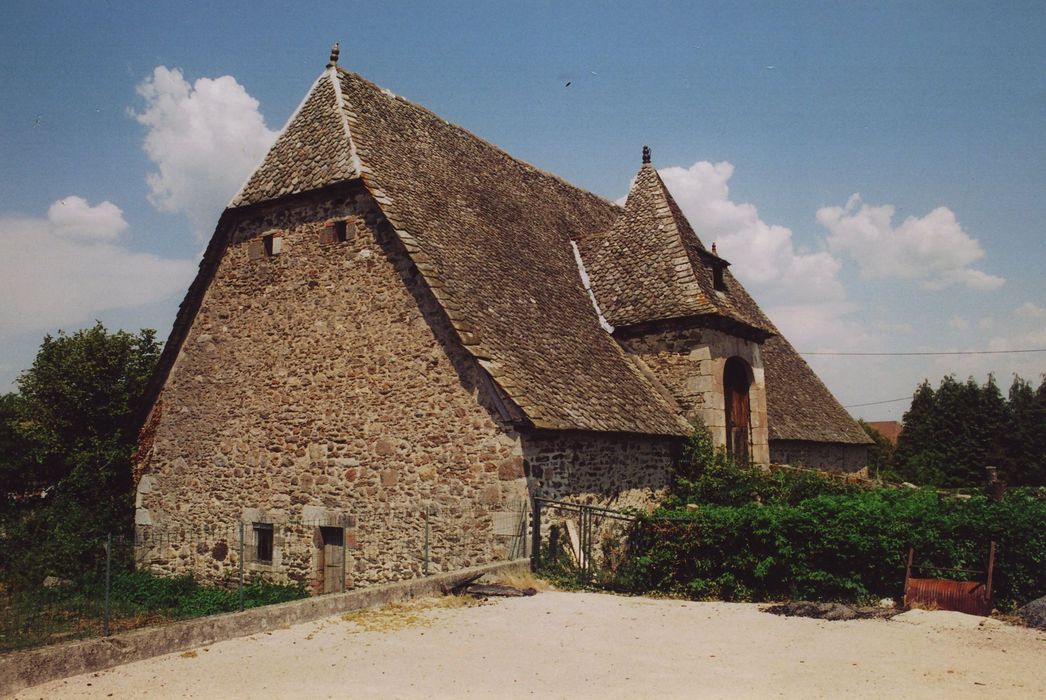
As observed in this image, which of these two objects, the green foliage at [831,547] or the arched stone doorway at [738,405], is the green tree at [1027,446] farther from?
the green foliage at [831,547]

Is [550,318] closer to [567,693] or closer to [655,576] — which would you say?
[655,576]

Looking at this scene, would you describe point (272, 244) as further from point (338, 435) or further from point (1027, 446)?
point (1027, 446)

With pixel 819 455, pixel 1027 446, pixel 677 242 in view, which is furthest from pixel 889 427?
pixel 677 242

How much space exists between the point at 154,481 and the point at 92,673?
987 cm

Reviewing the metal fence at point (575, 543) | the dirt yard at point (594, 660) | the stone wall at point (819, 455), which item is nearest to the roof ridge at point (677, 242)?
the stone wall at point (819, 455)

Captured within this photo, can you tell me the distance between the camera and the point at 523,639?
26.3 ft

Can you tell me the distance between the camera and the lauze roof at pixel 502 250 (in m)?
12.8

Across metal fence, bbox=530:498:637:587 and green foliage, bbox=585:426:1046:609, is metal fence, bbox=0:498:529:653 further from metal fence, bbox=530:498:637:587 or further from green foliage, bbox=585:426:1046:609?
green foliage, bbox=585:426:1046:609

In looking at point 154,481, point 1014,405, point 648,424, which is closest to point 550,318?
point 648,424

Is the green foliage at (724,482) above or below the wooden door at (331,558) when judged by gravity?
above

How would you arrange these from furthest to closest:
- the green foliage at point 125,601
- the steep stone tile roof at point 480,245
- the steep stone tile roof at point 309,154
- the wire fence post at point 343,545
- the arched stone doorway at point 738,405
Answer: the arched stone doorway at point 738,405, the steep stone tile roof at point 309,154, the wire fence post at point 343,545, the steep stone tile roof at point 480,245, the green foliage at point 125,601

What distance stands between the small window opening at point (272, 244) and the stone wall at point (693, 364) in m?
6.95

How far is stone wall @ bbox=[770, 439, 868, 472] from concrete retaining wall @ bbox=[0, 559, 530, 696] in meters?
12.4

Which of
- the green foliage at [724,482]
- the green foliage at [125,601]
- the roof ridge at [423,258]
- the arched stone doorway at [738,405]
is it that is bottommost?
the green foliage at [125,601]
